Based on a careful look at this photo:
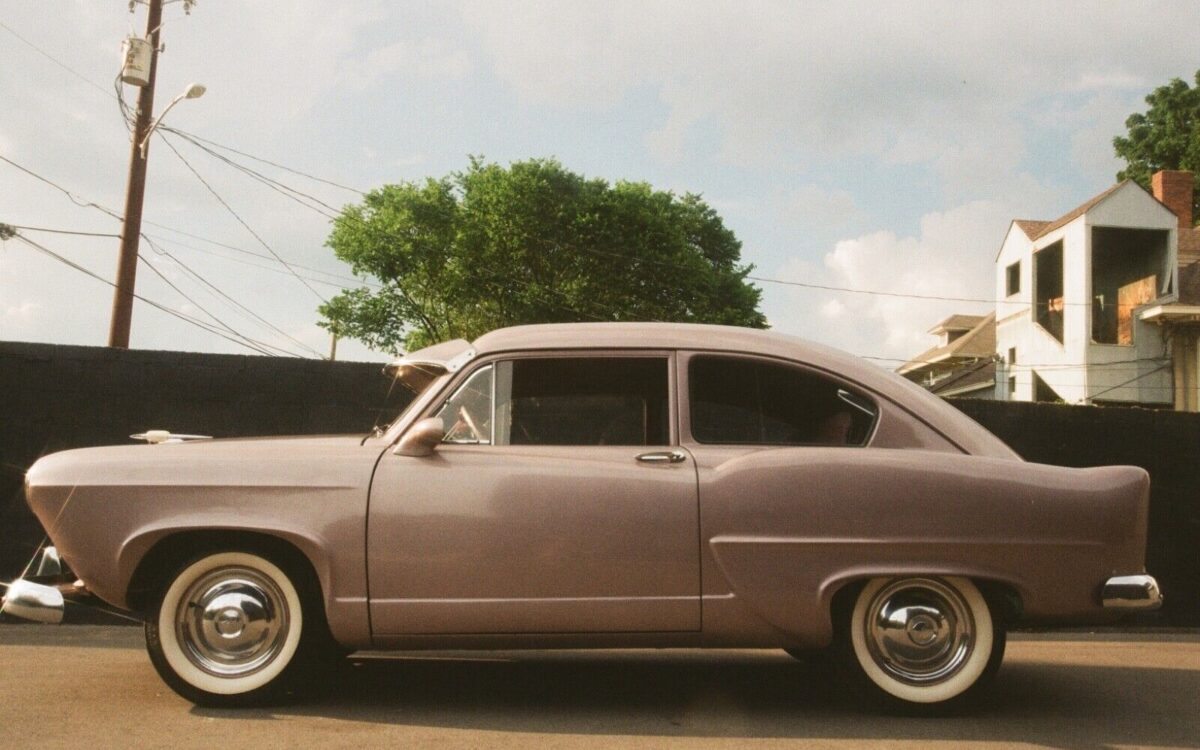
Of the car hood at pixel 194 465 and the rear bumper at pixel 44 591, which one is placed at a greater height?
the car hood at pixel 194 465

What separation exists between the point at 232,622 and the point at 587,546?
1535mm

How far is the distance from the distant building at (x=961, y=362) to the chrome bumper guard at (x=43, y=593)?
89.7 feet

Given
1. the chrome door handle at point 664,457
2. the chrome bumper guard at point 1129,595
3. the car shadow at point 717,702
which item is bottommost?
the car shadow at point 717,702

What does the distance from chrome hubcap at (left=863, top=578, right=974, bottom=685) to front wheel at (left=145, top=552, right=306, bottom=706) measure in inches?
96.0

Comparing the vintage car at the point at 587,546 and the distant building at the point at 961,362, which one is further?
the distant building at the point at 961,362

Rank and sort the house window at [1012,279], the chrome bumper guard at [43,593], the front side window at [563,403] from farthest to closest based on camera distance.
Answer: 1. the house window at [1012,279]
2. the front side window at [563,403]
3. the chrome bumper guard at [43,593]

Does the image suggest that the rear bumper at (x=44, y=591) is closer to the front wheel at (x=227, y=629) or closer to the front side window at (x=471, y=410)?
the front wheel at (x=227, y=629)

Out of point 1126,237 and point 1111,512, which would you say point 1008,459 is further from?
point 1126,237

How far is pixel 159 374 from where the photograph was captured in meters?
7.96

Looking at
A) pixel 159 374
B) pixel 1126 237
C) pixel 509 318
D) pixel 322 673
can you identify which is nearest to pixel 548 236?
pixel 509 318

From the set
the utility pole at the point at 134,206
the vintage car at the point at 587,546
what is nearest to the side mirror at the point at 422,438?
the vintage car at the point at 587,546

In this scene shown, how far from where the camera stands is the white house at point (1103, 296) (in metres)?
25.3

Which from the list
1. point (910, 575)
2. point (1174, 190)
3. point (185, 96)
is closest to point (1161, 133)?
point (1174, 190)

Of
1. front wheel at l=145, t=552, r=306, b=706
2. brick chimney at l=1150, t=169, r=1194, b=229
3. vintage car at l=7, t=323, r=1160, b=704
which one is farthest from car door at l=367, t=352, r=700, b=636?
brick chimney at l=1150, t=169, r=1194, b=229
